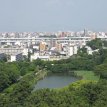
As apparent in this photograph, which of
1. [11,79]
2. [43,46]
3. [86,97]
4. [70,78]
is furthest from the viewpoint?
[43,46]

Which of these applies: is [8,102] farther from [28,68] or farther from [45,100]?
[28,68]

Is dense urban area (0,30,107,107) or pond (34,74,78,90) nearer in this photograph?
dense urban area (0,30,107,107)

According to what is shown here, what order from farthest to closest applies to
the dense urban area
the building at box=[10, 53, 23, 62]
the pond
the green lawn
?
the building at box=[10, 53, 23, 62], the green lawn, the pond, the dense urban area

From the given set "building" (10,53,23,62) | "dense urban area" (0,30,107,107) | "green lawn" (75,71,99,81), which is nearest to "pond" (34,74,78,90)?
"dense urban area" (0,30,107,107)

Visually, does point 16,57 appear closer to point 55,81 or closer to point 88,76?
point 55,81

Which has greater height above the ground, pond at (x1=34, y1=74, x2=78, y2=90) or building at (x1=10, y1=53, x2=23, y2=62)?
building at (x1=10, y1=53, x2=23, y2=62)

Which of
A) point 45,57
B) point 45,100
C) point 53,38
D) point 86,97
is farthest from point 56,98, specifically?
point 53,38

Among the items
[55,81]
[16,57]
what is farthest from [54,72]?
[16,57]

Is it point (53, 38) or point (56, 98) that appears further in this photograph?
point (53, 38)

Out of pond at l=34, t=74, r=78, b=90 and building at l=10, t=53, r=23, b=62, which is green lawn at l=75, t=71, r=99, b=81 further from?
building at l=10, t=53, r=23, b=62
